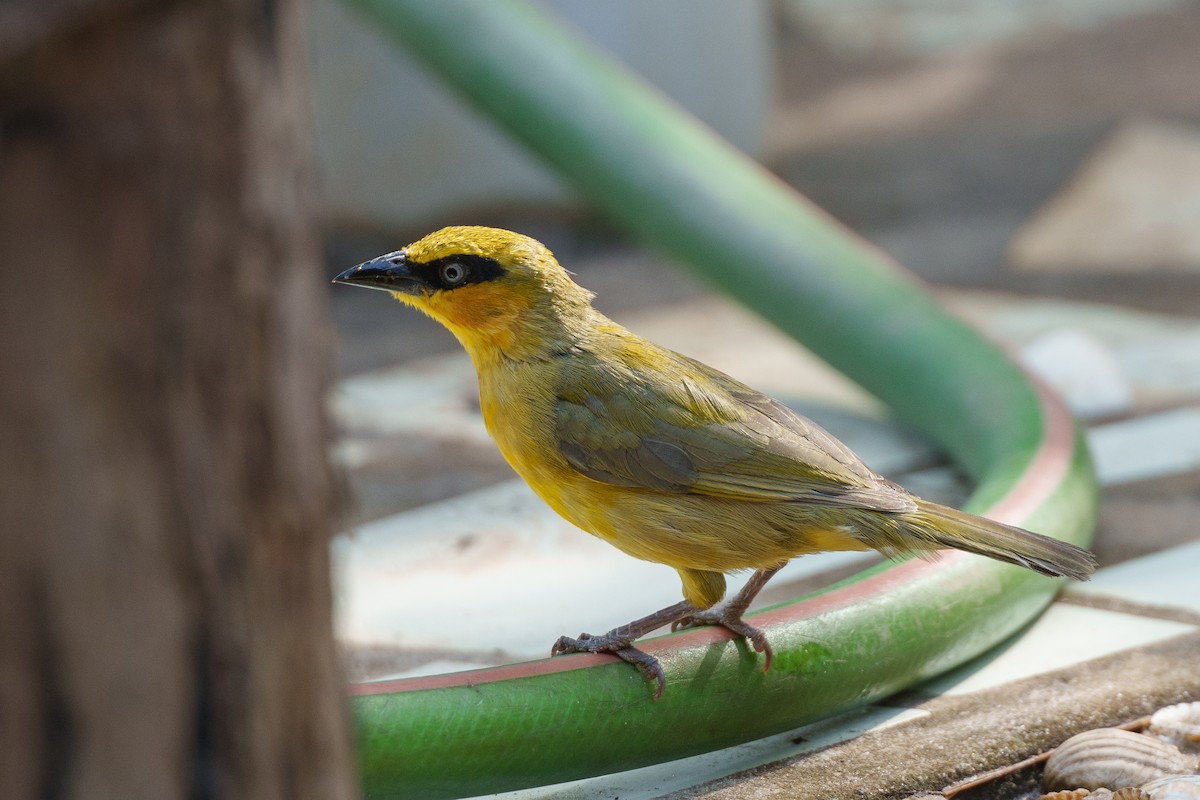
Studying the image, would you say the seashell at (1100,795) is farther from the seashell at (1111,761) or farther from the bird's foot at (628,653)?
the bird's foot at (628,653)

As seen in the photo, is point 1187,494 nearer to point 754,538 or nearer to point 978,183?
point 754,538

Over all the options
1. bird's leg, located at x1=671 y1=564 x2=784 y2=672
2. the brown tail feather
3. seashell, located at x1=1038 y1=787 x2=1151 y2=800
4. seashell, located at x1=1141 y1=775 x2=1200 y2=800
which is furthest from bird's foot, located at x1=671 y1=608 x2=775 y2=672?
seashell, located at x1=1141 y1=775 x2=1200 y2=800

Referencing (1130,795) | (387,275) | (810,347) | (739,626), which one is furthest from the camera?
(810,347)

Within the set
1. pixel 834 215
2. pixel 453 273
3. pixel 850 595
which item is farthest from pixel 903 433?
pixel 834 215

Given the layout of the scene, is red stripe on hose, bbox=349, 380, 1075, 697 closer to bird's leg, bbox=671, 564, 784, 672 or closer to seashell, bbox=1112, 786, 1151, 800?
bird's leg, bbox=671, 564, 784, 672

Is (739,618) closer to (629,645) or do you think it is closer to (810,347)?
(629,645)

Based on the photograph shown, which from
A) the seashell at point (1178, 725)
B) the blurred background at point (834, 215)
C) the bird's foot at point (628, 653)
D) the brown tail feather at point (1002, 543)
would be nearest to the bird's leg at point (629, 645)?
the bird's foot at point (628, 653)
